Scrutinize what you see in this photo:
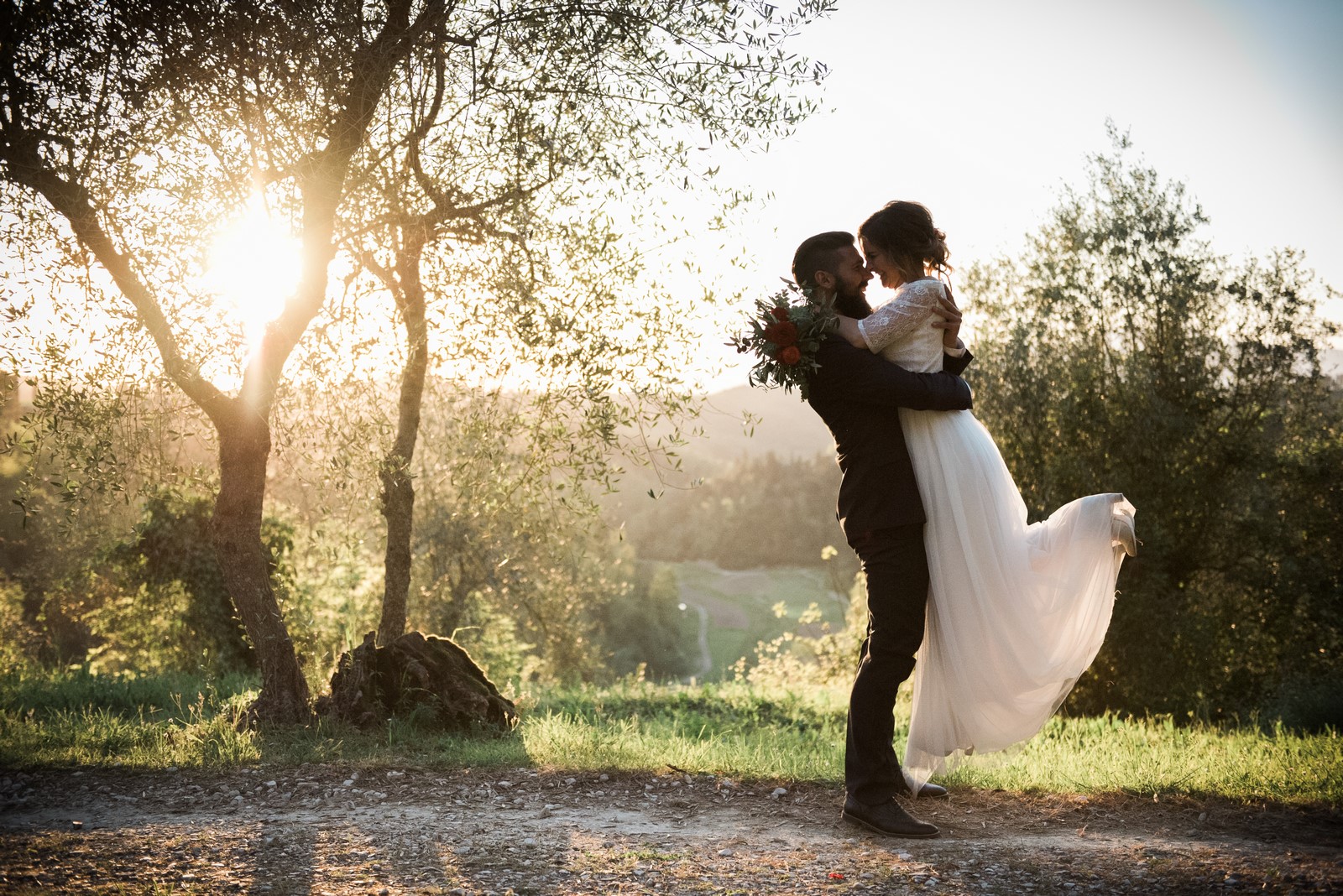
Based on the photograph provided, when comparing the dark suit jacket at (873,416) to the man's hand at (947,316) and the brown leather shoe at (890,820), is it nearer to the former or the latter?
the man's hand at (947,316)

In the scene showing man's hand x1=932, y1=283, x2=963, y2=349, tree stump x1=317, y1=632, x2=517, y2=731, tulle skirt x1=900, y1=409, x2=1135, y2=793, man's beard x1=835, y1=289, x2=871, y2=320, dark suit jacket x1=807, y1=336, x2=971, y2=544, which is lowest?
tree stump x1=317, y1=632, x2=517, y2=731

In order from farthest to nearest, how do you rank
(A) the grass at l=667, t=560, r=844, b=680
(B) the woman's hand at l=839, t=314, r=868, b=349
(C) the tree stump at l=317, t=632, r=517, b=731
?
1. (A) the grass at l=667, t=560, r=844, b=680
2. (C) the tree stump at l=317, t=632, r=517, b=731
3. (B) the woman's hand at l=839, t=314, r=868, b=349

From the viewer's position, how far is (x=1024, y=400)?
59.3 ft

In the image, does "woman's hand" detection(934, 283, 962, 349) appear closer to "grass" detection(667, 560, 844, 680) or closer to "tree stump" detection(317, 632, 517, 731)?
"tree stump" detection(317, 632, 517, 731)

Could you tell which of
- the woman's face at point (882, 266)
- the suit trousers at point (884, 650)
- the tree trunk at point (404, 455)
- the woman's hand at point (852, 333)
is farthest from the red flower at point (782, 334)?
the tree trunk at point (404, 455)

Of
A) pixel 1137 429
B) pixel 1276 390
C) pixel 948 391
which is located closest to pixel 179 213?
pixel 948 391

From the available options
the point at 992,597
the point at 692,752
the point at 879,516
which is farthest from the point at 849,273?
the point at 692,752

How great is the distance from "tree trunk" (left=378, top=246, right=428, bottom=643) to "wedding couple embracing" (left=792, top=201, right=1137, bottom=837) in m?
4.06

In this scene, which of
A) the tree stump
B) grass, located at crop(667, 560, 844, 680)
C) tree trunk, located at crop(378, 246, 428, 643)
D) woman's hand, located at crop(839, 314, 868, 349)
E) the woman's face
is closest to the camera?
woman's hand, located at crop(839, 314, 868, 349)

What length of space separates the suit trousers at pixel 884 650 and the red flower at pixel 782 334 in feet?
3.56

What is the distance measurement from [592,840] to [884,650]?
1.76 m

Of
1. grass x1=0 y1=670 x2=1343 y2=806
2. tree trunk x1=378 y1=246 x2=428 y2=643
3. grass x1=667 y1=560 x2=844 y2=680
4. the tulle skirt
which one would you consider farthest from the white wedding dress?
grass x1=667 y1=560 x2=844 y2=680

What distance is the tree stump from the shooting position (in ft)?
22.8

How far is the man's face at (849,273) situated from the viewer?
4.76 meters
